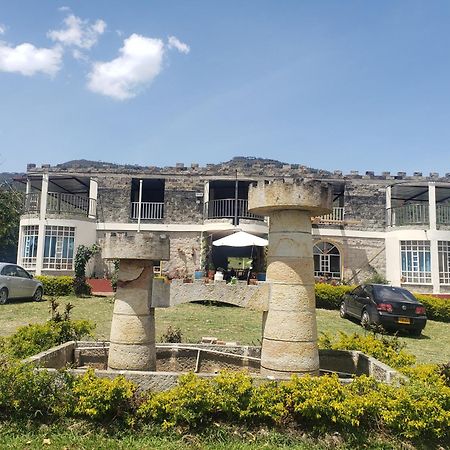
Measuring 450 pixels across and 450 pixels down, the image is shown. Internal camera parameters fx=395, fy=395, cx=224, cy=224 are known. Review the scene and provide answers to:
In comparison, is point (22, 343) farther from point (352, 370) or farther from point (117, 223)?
point (117, 223)

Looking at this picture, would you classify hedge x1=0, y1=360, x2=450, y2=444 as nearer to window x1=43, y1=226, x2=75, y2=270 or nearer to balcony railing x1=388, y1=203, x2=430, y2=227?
window x1=43, y1=226, x2=75, y2=270

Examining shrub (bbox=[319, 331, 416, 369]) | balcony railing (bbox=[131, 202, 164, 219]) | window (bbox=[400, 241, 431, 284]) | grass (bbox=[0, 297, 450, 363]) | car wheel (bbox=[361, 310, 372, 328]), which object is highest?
balcony railing (bbox=[131, 202, 164, 219])

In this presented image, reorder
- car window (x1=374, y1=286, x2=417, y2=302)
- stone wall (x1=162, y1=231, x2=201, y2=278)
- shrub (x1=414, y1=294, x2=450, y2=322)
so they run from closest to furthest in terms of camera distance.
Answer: car window (x1=374, y1=286, x2=417, y2=302) < shrub (x1=414, y1=294, x2=450, y2=322) < stone wall (x1=162, y1=231, x2=201, y2=278)

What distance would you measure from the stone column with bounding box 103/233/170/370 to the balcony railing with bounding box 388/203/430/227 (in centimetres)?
1874

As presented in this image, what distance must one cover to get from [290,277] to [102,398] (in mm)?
2538

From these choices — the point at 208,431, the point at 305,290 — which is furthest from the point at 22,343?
the point at 305,290

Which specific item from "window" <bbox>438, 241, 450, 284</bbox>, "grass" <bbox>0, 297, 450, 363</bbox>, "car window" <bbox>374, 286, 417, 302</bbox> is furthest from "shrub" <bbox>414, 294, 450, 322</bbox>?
"window" <bbox>438, 241, 450, 284</bbox>

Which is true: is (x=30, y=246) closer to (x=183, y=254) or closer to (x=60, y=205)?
(x=60, y=205)

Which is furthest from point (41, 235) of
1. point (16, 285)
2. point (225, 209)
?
point (225, 209)

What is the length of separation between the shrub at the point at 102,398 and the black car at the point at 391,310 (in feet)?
27.9

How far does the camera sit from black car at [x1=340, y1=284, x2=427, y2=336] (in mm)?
11383

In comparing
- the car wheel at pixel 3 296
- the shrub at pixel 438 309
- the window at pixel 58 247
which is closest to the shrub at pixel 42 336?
the car wheel at pixel 3 296

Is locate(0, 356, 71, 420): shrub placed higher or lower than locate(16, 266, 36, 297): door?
lower

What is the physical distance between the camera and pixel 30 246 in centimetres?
2052
